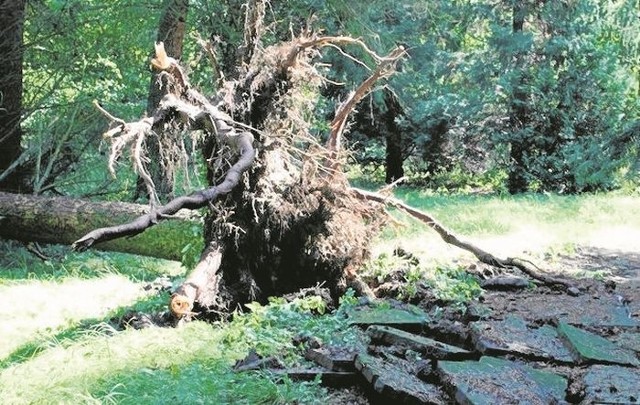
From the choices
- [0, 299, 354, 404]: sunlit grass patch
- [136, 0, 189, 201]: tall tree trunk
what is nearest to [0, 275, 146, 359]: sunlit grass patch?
[0, 299, 354, 404]: sunlit grass patch

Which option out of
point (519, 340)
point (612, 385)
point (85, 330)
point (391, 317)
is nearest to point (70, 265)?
point (85, 330)

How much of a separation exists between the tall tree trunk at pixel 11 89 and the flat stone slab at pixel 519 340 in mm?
6485

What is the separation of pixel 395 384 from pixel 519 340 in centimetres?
115

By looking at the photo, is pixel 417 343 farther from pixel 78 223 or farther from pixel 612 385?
pixel 78 223

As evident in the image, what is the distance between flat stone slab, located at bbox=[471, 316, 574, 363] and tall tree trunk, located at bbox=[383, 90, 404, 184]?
13351mm

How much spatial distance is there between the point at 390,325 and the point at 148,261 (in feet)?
16.9

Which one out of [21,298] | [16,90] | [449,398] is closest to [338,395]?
[449,398]

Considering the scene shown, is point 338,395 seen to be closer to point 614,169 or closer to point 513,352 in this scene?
point 513,352

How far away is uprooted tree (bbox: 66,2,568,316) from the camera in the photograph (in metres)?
5.66

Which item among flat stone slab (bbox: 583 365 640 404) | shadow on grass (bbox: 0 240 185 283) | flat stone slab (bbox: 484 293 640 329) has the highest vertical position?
flat stone slab (bbox: 583 365 640 404)

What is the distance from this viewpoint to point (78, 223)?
25.2 ft

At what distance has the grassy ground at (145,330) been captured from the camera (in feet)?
11.5

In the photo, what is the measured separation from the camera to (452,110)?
17.0 m

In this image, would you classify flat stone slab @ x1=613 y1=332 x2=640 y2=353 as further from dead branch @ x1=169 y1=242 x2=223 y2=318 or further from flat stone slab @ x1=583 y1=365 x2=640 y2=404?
dead branch @ x1=169 y1=242 x2=223 y2=318
